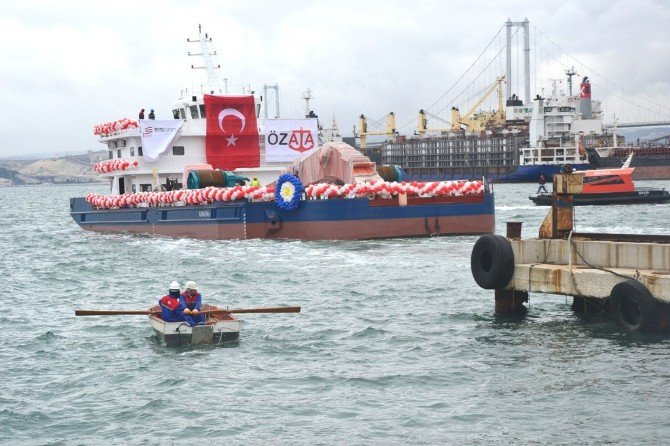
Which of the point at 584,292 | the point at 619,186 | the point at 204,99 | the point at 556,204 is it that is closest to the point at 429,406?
the point at 584,292

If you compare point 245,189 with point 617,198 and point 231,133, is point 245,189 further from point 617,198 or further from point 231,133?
point 617,198

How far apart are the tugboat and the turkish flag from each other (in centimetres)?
2534

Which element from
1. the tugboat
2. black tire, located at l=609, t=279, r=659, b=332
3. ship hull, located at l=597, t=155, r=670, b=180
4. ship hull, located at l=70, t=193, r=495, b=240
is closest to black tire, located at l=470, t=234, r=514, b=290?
black tire, located at l=609, t=279, r=659, b=332

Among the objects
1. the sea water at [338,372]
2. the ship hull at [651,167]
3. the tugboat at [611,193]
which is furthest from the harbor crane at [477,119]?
the sea water at [338,372]

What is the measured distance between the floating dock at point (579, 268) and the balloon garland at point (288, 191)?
2049 centimetres

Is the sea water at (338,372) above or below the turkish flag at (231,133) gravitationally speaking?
below

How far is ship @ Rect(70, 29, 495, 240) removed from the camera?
42.9m

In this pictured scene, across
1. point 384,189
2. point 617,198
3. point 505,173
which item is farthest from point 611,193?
point 505,173

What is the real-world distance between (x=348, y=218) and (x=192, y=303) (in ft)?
72.6

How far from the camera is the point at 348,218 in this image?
42.5 metres

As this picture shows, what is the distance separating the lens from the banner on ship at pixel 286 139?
53719 millimetres

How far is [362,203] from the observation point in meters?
42.3

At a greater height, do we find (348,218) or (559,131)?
(559,131)

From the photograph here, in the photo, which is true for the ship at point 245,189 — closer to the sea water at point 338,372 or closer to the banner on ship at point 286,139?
the banner on ship at point 286,139
